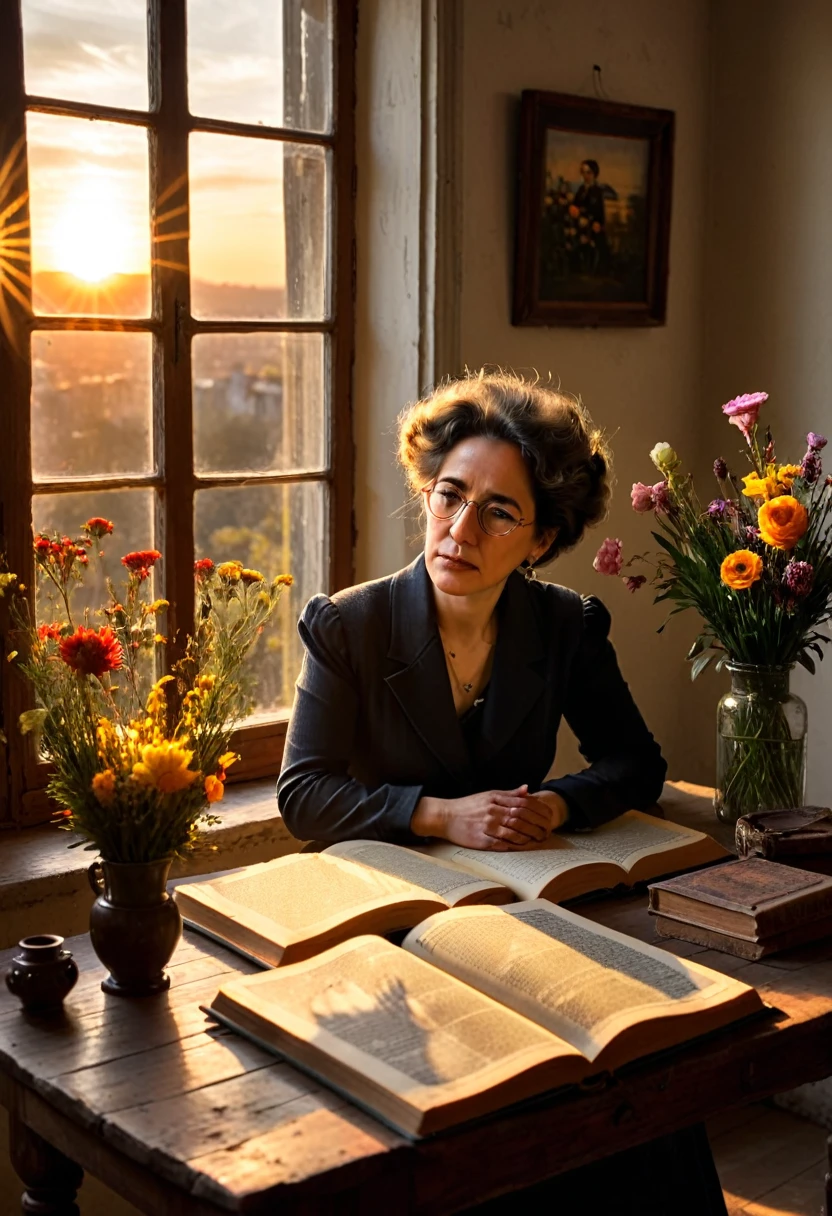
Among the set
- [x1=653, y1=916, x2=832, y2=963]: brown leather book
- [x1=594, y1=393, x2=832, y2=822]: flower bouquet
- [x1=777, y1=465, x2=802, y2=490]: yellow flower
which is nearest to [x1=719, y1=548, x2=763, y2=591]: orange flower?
[x1=594, y1=393, x2=832, y2=822]: flower bouquet

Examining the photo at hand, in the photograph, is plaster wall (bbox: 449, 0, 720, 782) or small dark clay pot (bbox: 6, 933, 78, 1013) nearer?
small dark clay pot (bbox: 6, 933, 78, 1013)

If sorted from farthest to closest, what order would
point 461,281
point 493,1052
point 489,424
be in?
point 461,281, point 489,424, point 493,1052

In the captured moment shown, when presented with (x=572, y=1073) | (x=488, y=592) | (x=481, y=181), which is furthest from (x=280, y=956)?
(x=481, y=181)

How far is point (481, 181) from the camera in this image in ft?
10.3

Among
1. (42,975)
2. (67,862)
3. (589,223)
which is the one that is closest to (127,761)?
(42,975)

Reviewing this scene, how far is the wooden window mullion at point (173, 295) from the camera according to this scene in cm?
283

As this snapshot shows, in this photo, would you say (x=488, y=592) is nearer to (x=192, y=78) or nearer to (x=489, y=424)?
(x=489, y=424)

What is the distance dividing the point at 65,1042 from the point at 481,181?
2175 mm

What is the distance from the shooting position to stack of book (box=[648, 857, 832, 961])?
6.04 feet

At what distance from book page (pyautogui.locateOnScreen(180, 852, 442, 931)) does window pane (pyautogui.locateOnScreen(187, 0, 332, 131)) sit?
168cm

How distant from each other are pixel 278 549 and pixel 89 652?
5.18ft

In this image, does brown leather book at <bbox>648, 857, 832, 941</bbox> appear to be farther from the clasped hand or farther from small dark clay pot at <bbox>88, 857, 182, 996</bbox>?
small dark clay pot at <bbox>88, 857, 182, 996</bbox>

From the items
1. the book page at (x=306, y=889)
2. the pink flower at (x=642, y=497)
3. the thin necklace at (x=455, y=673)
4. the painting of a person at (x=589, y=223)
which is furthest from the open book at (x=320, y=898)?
the painting of a person at (x=589, y=223)

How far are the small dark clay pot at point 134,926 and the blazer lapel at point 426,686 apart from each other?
787 millimetres
